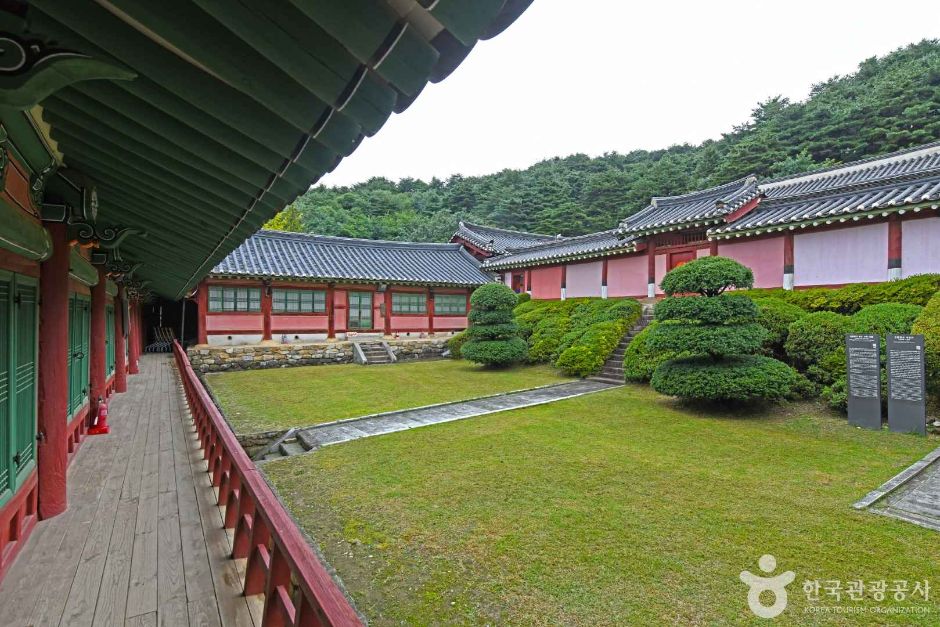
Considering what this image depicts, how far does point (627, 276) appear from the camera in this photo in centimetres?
1672

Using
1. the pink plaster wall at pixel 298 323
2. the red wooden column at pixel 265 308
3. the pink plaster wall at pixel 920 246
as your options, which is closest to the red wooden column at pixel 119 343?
the red wooden column at pixel 265 308

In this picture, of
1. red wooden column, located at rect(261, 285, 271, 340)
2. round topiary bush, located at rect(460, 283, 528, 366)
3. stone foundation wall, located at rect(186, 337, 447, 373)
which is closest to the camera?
round topiary bush, located at rect(460, 283, 528, 366)

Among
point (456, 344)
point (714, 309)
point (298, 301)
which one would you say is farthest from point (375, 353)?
point (714, 309)

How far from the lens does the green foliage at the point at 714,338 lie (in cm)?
841

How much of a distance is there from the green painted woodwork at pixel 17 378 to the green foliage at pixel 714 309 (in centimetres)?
914

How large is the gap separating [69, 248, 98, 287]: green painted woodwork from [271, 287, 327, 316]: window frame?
11.5 meters

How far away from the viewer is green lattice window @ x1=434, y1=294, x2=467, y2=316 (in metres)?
21.7

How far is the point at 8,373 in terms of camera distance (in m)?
3.11

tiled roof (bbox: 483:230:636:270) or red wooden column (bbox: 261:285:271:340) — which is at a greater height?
tiled roof (bbox: 483:230:636:270)

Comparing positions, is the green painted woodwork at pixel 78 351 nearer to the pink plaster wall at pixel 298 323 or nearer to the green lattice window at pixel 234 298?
the green lattice window at pixel 234 298

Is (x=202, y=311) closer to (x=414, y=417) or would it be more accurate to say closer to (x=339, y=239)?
(x=339, y=239)

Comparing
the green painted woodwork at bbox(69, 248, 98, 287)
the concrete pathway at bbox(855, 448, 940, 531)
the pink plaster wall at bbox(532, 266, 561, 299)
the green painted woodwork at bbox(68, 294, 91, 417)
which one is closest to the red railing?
the green painted woodwork at bbox(69, 248, 98, 287)

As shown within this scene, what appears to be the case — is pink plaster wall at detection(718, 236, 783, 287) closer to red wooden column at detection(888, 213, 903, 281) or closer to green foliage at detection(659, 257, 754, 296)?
red wooden column at detection(888, 213, 903, 281)

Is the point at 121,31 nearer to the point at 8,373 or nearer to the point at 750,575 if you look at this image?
the point at 8,373
